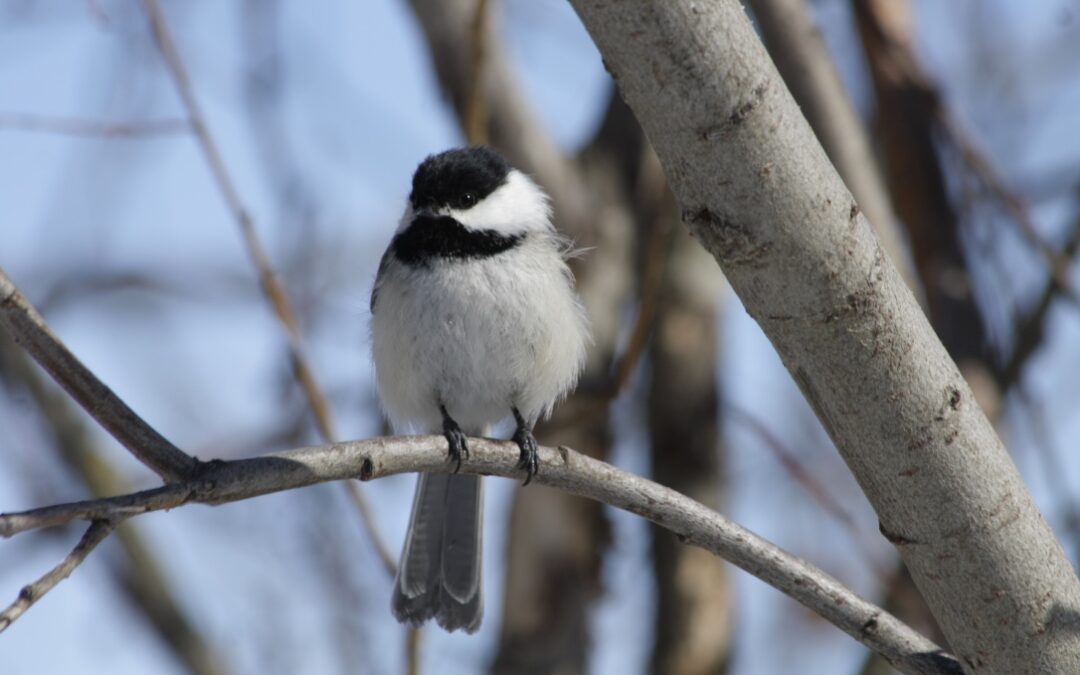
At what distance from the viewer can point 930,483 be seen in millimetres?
1499

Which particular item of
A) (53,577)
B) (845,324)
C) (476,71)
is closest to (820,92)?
(476,71)

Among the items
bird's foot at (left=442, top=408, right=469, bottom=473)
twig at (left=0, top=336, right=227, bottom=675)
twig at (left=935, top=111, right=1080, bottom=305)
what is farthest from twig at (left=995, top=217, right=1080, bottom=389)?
twig at (left=0, top=336, right=227, bottom=675)

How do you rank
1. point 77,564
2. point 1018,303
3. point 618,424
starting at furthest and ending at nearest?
point 618,424 < point 1018,303 < point 77,564

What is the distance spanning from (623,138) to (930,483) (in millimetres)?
3007

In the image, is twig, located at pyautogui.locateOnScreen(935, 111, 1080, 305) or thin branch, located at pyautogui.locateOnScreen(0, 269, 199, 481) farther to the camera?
twig, located at pyautogui.locateOnScreen(935, 111, 1080, 305)

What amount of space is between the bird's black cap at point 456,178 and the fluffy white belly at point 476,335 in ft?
0.68

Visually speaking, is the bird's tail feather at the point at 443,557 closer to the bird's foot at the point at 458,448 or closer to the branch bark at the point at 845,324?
the bird's foot at the point at 458,448

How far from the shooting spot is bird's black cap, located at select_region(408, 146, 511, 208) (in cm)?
313

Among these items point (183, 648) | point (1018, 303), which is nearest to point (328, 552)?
point (183, 648)

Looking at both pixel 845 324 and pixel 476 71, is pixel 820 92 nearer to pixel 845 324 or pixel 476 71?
pixel 476 71

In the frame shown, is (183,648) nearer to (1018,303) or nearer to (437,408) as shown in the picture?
(437,408)

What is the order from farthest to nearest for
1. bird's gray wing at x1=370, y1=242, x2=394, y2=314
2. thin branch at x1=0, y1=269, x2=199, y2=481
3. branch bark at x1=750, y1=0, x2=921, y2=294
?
branch bark at x1=750, y1=0, x2=921, y2=294 → bird's gray wing at x1=370, y1=242, x2=394, y2=314 → thin branch at x1=0, y1=269, x2=199, y2=481

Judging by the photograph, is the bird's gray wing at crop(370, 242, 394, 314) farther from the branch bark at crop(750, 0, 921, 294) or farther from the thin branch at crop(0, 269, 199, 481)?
the thin branch at crop(0, 269, 199, 481)

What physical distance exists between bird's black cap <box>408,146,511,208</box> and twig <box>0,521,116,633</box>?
186 cm
